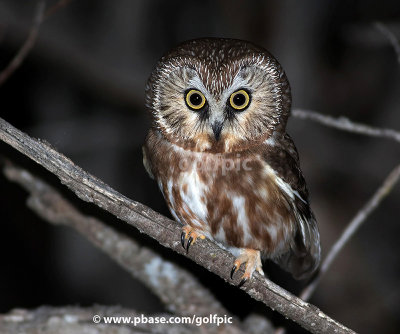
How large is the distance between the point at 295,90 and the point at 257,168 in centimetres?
280

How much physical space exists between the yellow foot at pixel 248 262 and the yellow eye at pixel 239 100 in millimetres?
808

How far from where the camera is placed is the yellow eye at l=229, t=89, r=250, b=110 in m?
3.27

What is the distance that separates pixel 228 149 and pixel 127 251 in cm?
107

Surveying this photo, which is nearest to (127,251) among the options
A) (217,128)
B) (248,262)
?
(248,262)

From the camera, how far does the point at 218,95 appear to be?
3213mm

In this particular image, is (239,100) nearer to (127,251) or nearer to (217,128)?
(217,128)

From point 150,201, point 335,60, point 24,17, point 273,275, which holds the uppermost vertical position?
point 335,60

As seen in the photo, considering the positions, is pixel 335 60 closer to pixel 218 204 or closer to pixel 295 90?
pixel 295 90

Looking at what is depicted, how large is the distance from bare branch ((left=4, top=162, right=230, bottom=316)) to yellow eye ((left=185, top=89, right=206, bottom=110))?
3.76 feet

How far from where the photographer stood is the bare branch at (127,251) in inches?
158

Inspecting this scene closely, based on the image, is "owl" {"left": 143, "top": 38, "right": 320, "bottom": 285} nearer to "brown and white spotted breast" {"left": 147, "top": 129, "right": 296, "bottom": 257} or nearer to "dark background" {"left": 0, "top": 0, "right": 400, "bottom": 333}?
"brown and white spotted breast" {"left": 147, "top": 129, "right": 296, "bottom": 257}

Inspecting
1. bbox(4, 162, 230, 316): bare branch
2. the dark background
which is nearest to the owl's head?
bbox(4, 162, 230, 316): bare branch

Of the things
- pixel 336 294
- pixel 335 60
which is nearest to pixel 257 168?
pixel 336 294

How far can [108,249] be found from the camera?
159 inches
